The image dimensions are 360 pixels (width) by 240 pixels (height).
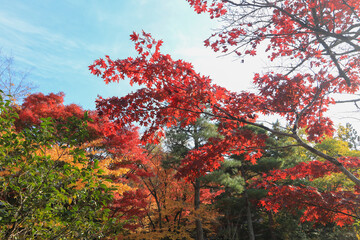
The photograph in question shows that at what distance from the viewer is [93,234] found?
1.96 metres

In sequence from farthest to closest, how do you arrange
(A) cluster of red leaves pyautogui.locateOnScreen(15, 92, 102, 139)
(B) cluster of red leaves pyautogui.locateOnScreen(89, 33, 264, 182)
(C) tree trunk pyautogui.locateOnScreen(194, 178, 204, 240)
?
(C) tree trunk pyautogui.locateOnScreen(194, 178, 204, 240) → (A) cluster of red leaves pyautogui.locateOnScreen(15, 92, 102, 139) → (B) cluster of red leaves pyautogui.locateOnScreen(89, 33, 264, 182)

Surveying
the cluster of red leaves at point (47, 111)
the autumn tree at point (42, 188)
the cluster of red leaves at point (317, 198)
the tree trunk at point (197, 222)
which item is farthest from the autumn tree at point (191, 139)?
the autumn tree at point (42, 188)

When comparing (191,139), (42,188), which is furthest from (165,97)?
(191,139)

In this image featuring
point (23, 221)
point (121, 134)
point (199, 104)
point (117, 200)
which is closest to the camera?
point (23, 221)

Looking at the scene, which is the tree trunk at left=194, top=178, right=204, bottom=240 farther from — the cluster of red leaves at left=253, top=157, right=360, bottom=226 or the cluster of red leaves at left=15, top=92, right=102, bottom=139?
the cluster of red leaves at left=253, top=157, right=360, bottom=226

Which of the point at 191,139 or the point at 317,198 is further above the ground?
the point at 191,139

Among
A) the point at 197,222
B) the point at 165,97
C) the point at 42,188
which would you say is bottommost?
the point at 197,222

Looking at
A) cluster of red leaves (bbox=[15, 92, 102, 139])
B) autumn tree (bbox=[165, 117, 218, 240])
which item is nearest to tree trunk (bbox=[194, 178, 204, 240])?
autumn tree (bbox=[165, 117, 218, 240])

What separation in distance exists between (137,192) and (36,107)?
233 inches

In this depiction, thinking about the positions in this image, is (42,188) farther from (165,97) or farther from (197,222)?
(197,222)

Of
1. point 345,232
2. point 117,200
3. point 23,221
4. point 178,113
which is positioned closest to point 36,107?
point 117,200

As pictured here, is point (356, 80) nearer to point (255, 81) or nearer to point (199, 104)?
point (255, 81)

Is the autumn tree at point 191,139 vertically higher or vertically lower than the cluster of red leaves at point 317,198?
higher

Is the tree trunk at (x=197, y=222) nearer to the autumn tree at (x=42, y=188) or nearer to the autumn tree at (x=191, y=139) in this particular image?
the autumn tree at (x=191, y=139)
